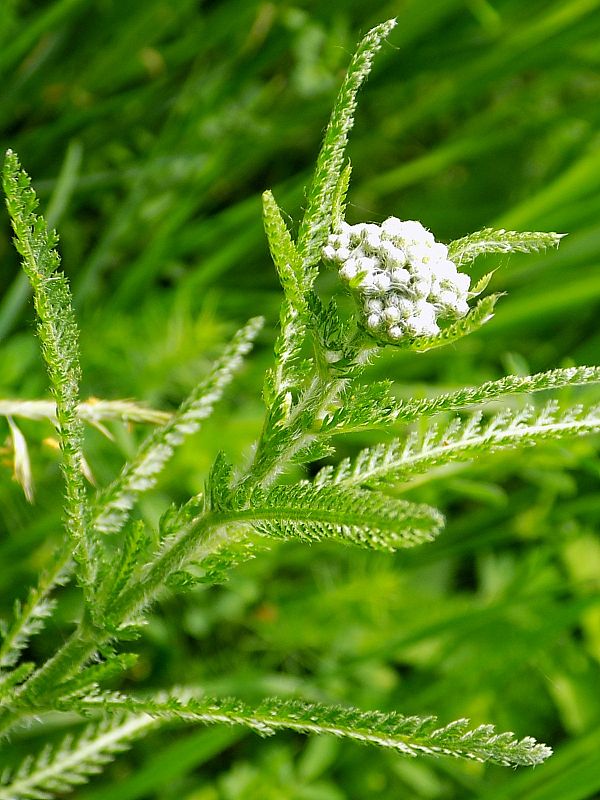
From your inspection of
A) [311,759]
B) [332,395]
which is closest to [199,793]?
[311,759]

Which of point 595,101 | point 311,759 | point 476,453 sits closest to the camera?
point 476,453

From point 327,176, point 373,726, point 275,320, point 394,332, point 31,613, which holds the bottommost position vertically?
point 373,726

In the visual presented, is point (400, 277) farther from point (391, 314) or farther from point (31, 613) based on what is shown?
point (31, 613)

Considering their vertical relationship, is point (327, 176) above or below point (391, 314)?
above

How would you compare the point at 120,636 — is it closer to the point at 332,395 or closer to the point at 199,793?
the point at 332,395

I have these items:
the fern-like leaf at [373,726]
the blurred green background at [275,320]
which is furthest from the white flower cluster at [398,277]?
the blurred green background at [275,320]

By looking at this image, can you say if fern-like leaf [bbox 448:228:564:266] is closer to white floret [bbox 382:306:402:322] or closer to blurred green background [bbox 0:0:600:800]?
white floret [bbox 382:306:402:322]

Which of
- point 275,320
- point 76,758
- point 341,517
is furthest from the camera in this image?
point 275,320

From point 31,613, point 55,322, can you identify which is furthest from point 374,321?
point 31,613
